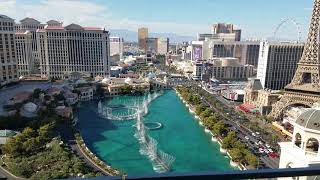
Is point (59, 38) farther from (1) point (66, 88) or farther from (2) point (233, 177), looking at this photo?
(2) point (233, 177)

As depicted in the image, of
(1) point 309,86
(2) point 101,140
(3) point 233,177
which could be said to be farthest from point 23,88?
(3) point 233,177

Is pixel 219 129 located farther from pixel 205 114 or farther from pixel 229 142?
pixel 205 114

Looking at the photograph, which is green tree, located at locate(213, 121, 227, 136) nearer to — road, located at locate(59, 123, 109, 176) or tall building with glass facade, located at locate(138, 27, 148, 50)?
road, located at locate(59, 123, 109, 176)

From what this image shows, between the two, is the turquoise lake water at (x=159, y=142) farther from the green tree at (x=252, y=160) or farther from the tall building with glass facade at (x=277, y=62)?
the tall building with glass facade at (x=277, y=62)

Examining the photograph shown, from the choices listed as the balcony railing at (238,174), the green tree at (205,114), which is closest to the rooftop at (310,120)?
the balcony railing at (238,174)

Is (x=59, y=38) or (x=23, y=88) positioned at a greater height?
(x=59, y=38)

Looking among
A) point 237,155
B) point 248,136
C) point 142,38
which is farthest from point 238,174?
point 142,38
